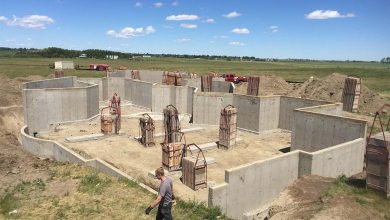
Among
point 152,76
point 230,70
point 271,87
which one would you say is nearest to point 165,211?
point 271,87

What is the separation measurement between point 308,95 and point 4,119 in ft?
78.4

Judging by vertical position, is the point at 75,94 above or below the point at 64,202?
above

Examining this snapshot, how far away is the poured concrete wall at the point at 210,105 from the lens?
24.2 m

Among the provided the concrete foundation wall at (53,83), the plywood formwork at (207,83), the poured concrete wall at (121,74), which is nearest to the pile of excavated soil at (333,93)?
the plywood formwork at (207,83)

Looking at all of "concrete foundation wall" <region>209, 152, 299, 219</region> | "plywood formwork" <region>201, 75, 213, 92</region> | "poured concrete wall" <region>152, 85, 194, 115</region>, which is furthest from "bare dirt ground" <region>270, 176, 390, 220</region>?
"plywood formwork" <region>201, 75, 213, 92</region>

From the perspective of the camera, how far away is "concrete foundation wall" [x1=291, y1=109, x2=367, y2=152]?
1596 cm

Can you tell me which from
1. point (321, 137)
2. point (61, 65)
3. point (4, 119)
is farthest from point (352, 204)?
point (61, 65)

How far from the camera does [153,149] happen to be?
19.4 metres

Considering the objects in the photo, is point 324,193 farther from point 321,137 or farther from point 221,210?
point 321,137

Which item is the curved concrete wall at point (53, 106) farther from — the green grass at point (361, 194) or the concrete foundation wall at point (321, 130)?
the green grass at point (361, 194)

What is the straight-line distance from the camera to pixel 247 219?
1184 cm

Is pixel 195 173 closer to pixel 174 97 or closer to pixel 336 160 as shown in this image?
pixel 336 160

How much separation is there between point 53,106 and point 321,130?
15381 millimetres

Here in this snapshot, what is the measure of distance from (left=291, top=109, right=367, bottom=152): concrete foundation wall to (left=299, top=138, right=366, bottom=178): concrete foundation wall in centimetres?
73
